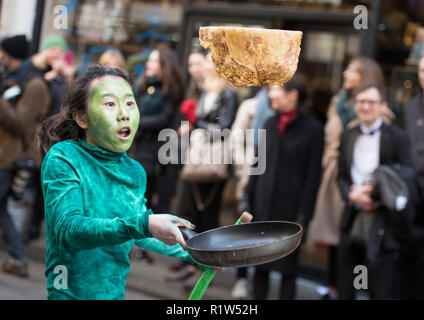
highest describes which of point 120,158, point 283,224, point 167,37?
point 167,37

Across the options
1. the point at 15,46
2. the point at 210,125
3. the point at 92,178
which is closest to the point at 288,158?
the point at 210,125

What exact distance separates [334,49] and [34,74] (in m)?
2.97

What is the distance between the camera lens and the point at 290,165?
5.43 metres

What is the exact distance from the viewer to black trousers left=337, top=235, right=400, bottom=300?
493cm

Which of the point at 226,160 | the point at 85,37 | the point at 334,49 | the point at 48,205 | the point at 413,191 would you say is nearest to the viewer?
the point at 48,205

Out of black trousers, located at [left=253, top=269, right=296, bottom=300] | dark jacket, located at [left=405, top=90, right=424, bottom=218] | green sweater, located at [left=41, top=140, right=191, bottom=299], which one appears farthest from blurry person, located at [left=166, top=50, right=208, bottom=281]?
green sweater, located at [left=41, top=140, right=191, bottom=299]

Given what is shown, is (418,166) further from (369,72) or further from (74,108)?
(74,108)

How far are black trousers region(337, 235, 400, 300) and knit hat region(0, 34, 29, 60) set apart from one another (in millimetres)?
3502

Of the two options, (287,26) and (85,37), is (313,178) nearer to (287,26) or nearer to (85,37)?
(287,26)

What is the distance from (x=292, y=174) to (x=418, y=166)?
37.3 inches

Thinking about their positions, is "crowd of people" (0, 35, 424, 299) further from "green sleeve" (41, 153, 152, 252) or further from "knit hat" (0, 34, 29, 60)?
"green sleeve" (41, 153, 152, 252)

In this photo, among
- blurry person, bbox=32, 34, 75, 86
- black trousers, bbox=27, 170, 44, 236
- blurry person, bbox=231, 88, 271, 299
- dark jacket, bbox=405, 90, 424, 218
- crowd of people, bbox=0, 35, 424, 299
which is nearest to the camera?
crowd of people, bbox=0, 35, 424, 299

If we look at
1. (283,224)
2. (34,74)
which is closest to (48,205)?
(283,224)

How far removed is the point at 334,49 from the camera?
23.2 feet
